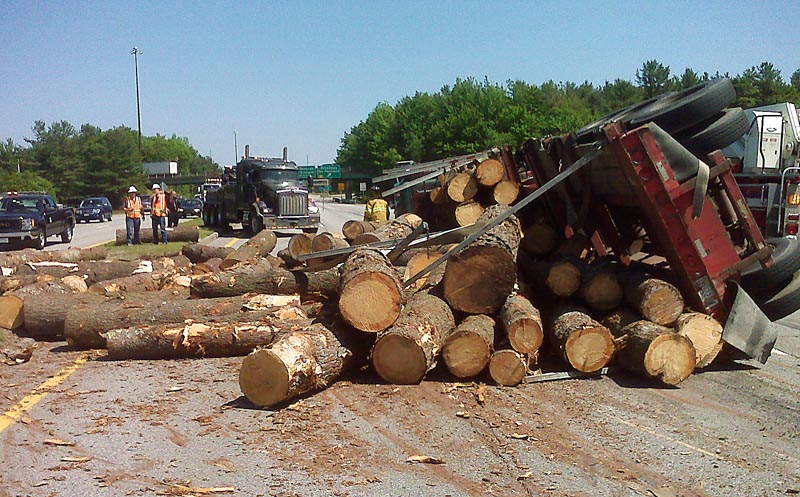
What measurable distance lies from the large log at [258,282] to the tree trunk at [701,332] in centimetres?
466

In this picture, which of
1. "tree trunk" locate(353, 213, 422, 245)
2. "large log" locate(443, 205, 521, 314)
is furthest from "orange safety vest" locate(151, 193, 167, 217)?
"large log" locate(443, 205, 521, 314)

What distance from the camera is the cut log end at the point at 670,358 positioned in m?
7.07

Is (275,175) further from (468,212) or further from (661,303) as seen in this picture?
(661,303)

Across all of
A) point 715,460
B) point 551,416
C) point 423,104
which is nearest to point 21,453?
point 551,416

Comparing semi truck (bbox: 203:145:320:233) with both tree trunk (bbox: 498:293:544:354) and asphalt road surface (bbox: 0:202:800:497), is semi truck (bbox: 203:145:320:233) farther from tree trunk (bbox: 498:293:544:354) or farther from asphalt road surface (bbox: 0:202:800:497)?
tree trunk (bbox: 498:293:544:354)

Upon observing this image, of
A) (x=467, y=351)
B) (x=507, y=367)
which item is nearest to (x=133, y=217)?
(x=467, y=351)

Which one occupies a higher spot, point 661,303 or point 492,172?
point 492,172

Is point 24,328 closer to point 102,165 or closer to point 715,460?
point 715,460

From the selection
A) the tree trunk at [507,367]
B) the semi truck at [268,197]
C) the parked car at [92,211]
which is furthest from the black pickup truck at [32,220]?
the tree trunk at [507,367]

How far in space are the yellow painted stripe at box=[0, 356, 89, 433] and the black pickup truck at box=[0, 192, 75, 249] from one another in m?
17.9

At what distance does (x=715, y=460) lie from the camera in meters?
5.48

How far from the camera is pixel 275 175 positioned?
29359mm

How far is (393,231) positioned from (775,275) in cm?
558

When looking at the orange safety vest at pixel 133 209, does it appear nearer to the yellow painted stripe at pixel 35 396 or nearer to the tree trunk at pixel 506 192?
the yellow painted stripe at pixel 35 396
